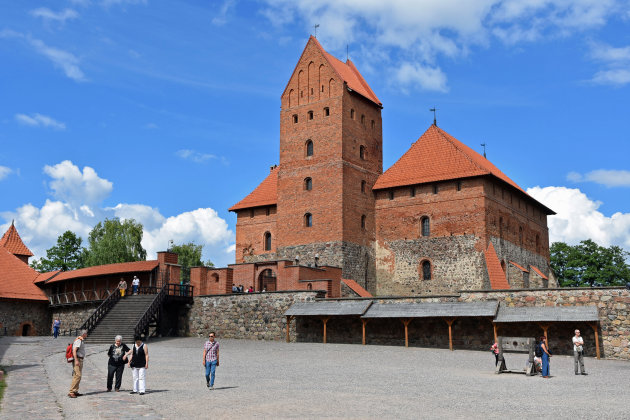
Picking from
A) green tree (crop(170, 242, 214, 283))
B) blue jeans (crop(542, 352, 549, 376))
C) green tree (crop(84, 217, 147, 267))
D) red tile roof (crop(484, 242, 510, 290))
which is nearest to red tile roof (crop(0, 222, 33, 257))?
green tree (crop(84, 217, 147, 267))

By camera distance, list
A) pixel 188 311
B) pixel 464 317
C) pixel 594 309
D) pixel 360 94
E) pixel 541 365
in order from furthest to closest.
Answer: pixel 360 94
pixel 188 311
pixel 464 317
pixel 594 309
pixel 541 365

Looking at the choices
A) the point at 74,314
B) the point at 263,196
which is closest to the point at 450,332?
the point at 263,196

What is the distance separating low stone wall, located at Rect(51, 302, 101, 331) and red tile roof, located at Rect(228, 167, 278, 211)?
11.1 meters

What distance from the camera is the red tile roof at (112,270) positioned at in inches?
1390

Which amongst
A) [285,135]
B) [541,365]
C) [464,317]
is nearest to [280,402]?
[541,365]

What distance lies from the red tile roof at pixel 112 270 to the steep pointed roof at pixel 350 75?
13.7 meters

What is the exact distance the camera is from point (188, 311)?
3253 cm

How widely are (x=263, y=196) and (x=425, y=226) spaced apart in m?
11.3

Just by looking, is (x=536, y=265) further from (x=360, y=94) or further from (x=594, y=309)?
(x=594, y=309)

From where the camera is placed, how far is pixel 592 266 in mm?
50719

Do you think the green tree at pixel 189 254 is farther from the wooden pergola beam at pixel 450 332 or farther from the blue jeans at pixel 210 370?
the blue jeans at pixel 210 370

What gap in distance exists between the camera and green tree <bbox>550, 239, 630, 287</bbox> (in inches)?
1965

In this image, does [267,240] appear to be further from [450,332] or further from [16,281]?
[450,332]

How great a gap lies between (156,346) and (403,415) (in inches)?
695
